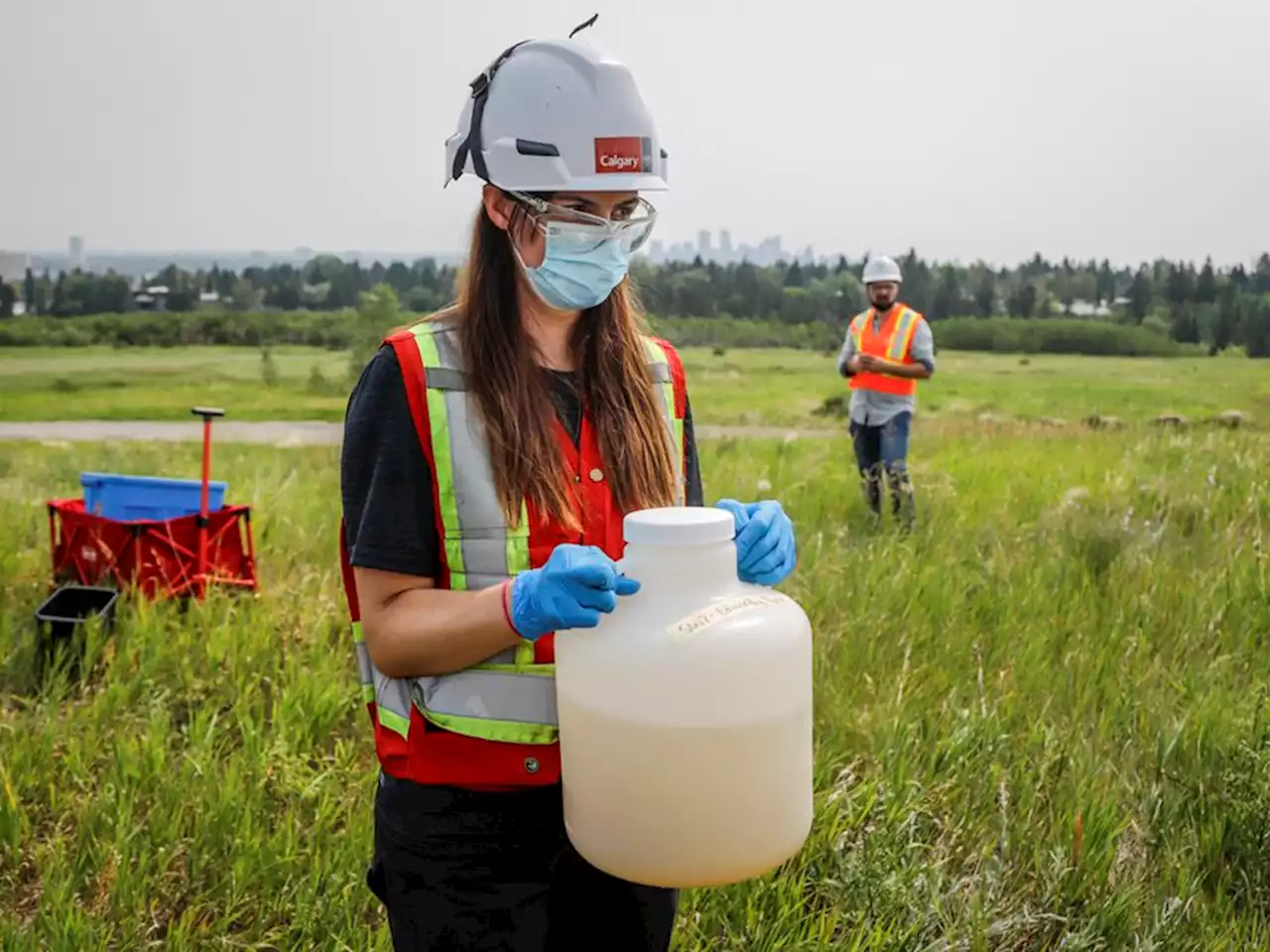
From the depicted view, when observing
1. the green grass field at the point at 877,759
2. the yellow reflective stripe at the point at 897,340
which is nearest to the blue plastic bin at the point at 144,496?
the green grass field at the point at 877,759

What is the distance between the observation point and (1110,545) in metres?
4.93

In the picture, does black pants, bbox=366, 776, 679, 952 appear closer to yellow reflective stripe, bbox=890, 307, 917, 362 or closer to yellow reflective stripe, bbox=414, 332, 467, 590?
yellow reflective stripe, bbox=414, 332, 467, 590

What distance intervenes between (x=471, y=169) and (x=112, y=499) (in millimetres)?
3940

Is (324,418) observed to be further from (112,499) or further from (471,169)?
(471,169)

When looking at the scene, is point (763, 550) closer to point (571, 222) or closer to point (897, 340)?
point (571, 222)

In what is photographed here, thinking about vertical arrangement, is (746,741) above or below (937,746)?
above

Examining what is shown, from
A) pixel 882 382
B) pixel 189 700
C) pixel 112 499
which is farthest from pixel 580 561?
pixel 882 382

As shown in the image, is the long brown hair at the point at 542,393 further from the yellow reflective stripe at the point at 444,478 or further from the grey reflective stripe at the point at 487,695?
the grey reflective stripe at the point at 487,695

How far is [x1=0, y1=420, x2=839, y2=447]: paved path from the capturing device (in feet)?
37.0

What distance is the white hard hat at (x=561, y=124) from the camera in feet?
4.72

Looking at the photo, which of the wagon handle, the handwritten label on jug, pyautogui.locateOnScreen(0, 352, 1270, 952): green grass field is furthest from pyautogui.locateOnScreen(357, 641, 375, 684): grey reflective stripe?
the wagon handle

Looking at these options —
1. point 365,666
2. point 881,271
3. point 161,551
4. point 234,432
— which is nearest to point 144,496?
point 161,551

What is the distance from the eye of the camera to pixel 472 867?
1.44 m

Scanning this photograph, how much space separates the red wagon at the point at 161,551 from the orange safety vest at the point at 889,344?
380 cm
